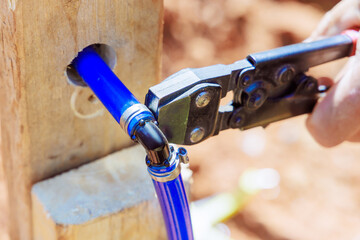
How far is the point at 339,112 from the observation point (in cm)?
102

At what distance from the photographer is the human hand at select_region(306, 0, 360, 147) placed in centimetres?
98

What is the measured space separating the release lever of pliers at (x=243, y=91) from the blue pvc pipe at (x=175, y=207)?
99mm

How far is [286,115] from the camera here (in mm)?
1055

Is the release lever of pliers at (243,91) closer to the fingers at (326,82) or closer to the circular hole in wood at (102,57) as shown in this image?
the fingers at (326,82)

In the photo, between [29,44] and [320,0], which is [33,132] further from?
[320,0]

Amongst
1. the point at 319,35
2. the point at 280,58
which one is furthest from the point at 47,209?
the point at 319,35

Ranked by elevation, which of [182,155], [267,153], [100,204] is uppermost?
[182,155]

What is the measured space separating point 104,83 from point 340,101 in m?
0.52

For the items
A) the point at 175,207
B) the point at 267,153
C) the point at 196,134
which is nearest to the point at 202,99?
the point at 196,134

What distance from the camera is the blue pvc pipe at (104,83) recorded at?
30.0 inches

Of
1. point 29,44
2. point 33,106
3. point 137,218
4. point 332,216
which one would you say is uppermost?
point 29,44

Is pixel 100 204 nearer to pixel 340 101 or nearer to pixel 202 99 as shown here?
pixel 202 99

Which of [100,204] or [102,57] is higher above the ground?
[102,57]

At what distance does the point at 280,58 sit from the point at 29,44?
0.47 meters
